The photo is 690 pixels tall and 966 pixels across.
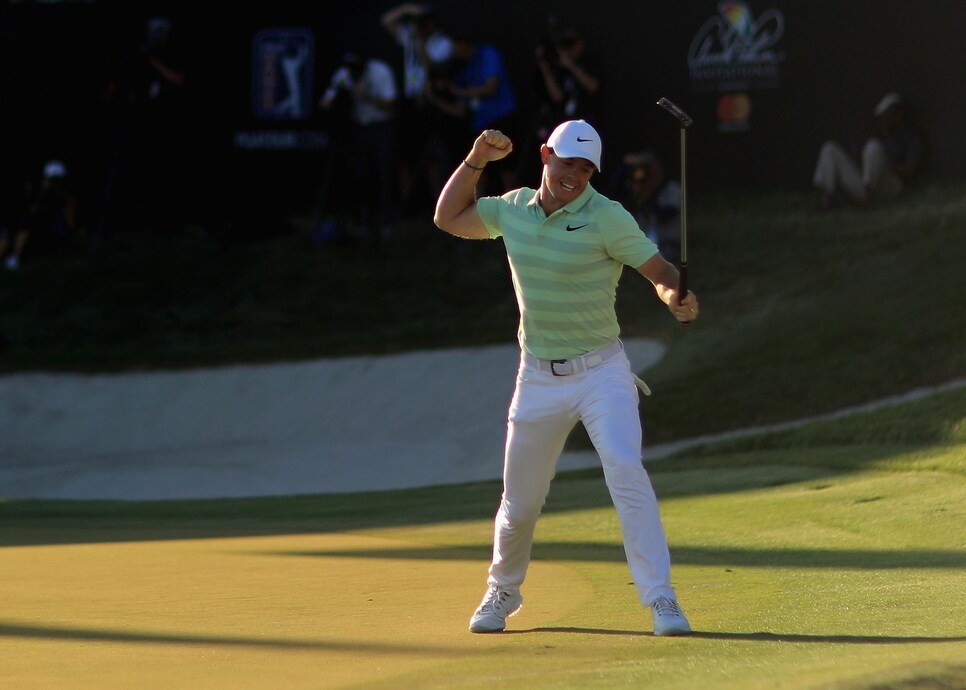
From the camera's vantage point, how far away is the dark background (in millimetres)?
17438

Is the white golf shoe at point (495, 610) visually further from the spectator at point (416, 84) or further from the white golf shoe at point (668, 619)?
the spectator at point (416, 84)

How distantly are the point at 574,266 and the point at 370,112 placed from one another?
13.4m

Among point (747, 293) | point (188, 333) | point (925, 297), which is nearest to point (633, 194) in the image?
point (747, 293)

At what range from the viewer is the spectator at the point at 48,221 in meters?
20.1

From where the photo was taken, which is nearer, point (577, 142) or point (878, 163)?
point (577, 142)

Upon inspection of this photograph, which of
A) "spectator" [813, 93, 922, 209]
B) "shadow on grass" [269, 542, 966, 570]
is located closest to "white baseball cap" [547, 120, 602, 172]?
"shadow on grass" [269, 542, 966, 570]

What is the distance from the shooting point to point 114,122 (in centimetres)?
2106

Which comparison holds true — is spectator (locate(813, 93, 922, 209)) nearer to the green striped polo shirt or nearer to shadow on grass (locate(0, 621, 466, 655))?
the green striped polo shirt

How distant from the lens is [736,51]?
18250 millimetres

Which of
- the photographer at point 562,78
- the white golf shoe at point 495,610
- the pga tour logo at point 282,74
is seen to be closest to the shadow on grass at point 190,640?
the white golf shoe at point 495,610

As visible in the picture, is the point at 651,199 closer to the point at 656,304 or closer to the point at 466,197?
the point at 656,304

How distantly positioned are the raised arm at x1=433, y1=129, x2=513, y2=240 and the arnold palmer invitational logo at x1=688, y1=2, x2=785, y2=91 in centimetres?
1274

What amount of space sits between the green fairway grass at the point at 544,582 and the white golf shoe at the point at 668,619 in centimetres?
7

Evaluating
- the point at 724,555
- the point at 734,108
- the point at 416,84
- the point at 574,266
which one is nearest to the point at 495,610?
the point at 574,266
